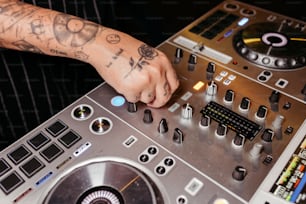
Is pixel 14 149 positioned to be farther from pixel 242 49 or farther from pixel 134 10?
pixel 134 10

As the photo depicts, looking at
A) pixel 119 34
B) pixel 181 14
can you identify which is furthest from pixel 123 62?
pixel 181 14

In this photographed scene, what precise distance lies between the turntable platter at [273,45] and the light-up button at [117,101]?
13.4 inches

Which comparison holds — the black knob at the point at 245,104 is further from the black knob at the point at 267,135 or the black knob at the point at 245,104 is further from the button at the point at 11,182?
the button at the point at 11,182

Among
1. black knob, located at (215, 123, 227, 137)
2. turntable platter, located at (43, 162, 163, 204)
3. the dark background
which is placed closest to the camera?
turntable platter, located at (43, 162, 163, 204)

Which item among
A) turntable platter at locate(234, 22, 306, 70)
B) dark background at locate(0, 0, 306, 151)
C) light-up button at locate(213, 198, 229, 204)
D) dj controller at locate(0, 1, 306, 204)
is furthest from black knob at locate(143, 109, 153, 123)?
dark background at locate(0, 0, 306, 151)

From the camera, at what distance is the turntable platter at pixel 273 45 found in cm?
86

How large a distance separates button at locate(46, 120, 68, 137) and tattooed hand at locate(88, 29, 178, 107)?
132 millimetres

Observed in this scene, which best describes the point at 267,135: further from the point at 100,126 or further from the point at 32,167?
the point at 32,167

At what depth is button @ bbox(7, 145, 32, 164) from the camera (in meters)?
0.66

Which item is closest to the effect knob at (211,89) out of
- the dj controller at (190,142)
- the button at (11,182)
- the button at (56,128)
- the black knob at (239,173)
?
the dj controller at (190,142)

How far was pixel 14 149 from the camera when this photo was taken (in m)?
0.67

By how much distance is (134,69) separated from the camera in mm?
701

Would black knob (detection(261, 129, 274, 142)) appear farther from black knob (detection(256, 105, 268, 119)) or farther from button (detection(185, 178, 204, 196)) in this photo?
button (detection(185, 178, 204, 196))

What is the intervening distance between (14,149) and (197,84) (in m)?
0.42
